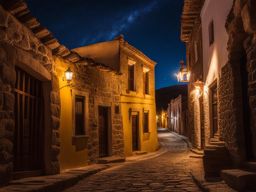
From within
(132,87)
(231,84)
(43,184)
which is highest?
(132,87)

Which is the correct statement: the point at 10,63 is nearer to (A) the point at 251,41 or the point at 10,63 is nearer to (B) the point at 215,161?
(A) the point at 251,41

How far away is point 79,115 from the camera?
37.6 ft

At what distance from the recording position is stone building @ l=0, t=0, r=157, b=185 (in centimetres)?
648

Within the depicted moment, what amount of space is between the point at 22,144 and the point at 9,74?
6.56ft

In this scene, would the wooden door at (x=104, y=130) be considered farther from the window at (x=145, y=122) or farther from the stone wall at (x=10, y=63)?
the stone wall at (x=10, y=63)

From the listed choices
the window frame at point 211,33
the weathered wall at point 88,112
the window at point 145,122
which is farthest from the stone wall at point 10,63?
the window at point 145,122

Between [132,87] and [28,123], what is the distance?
9958 millimetres

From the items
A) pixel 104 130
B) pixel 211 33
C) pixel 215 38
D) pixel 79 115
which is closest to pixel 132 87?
pixel 104 130

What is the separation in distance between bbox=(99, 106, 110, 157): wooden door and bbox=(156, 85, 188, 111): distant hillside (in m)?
47.9

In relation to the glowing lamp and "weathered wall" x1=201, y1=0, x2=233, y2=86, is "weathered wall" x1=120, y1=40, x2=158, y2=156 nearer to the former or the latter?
"weathered wall" x1=201, y1=0, x2=233, y2=86

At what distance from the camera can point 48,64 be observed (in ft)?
28.8

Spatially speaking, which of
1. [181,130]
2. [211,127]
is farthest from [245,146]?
[181,130]

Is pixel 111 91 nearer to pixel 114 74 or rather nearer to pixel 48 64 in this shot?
pixel 114 74

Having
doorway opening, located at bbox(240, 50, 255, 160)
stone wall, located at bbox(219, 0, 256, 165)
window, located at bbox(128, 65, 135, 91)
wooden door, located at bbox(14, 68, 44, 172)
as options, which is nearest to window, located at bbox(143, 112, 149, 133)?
window, located at bbox(128, 65, 135, 91)
